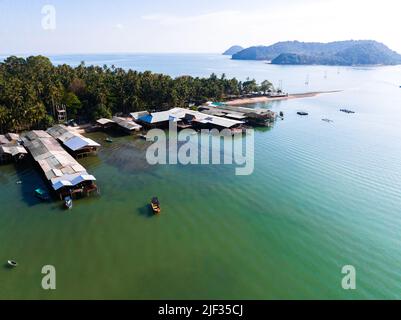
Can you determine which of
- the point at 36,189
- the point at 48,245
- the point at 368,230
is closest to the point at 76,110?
the point at 36,189

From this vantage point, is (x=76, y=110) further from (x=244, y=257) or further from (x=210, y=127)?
(x=244, y=257)

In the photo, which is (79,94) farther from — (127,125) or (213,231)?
(213,231)

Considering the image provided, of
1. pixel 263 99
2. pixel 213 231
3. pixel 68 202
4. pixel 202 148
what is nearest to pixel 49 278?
pixel 68 202

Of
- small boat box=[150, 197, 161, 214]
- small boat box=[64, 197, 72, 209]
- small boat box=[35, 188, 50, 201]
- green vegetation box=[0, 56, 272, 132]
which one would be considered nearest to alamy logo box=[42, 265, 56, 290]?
small boat box=[64, 197, 72, 209]

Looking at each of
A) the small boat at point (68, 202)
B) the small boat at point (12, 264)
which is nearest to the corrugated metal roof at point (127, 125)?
the small boat at point (68, 202)

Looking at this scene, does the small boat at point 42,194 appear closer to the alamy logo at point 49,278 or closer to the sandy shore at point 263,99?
the alamy logo at point 49,278

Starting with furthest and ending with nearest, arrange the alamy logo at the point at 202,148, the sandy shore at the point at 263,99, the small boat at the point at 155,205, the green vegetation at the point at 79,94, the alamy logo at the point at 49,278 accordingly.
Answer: the sandy shore at the point at 263,99 → the green vegetation at the point at 79,94 → the alamy logo at the point at 202,148 → the small boat at the point at 155,205 → the alamy logo at the point at 49,278

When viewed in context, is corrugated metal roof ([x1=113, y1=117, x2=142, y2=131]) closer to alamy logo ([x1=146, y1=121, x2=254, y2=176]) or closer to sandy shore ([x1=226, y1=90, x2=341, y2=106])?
alamy logo ([x1=146, y1=121, x2=254, y2=176])
